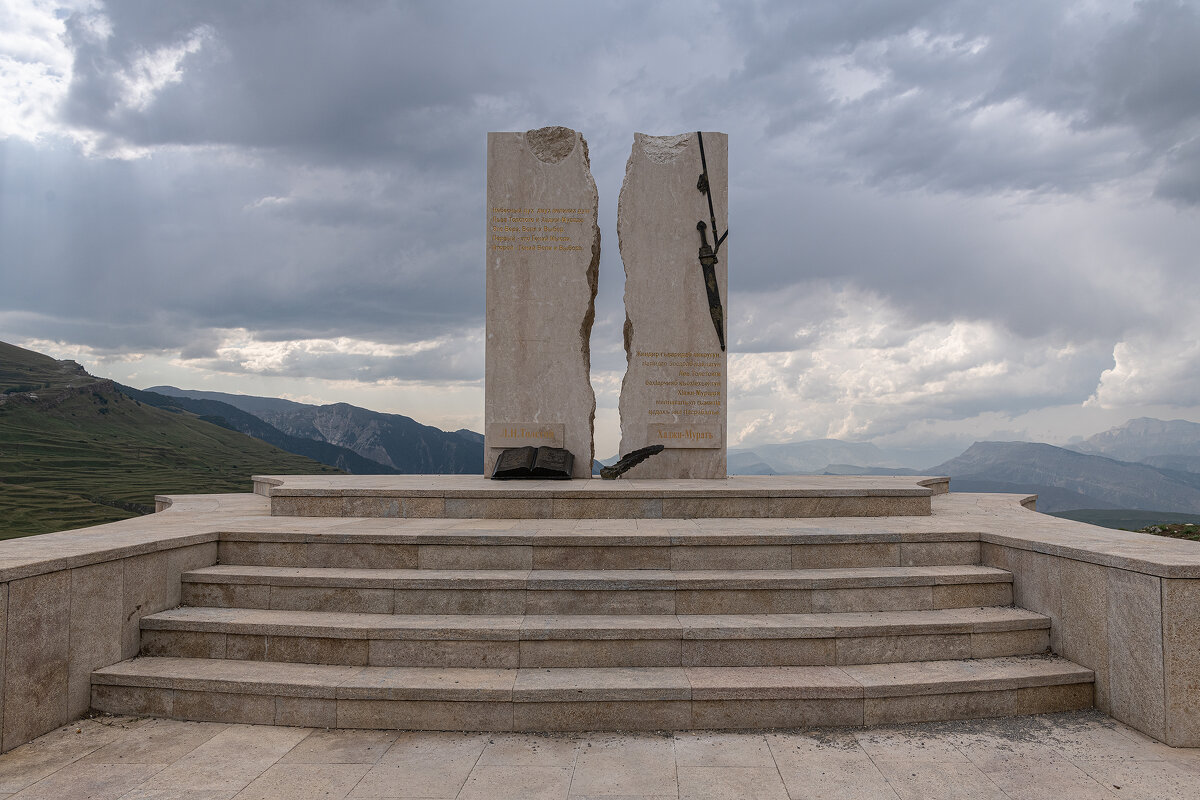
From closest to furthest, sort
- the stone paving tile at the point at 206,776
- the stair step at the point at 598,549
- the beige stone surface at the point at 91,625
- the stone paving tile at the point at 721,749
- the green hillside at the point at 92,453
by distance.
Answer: the stone paving tile at the point at 206,776 < the stone paving tile at the point at 721,749 < the beige stone surface at the point at 91,625 < the stair step at the point at 598,549 < the green hillside at the point at 92,453

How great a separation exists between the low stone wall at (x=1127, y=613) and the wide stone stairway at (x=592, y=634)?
0.21m

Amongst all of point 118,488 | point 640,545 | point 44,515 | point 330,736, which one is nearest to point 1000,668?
point 640,545

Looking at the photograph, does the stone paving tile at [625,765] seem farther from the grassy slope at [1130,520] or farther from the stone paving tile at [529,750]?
the grassy slope at [1130,520]

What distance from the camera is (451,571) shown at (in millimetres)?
6258

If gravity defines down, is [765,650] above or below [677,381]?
below

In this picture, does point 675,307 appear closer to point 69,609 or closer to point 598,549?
point 598,549

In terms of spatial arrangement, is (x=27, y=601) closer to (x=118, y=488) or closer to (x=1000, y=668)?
(x=1000, y=668)

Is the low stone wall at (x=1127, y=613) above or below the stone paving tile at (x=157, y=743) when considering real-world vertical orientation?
above

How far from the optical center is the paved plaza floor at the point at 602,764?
402 centimetres

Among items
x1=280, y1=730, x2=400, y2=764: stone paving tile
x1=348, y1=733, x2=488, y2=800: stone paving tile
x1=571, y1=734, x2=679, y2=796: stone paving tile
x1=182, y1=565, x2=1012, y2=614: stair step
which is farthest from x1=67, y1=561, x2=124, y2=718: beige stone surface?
x1=571, y1=734, x2=679, y2=796: stone paving tile

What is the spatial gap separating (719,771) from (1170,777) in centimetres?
284

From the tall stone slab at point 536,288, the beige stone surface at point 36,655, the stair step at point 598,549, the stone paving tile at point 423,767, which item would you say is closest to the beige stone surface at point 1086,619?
the stair step at point 598,549

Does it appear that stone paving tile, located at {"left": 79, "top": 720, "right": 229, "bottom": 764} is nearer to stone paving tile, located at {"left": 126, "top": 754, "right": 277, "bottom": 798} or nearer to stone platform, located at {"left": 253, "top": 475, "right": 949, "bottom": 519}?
stone paving tile, located at {"left": 126, "top": 754, "right": 277, "bottom": 798}

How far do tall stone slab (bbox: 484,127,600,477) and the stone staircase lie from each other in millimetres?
4688
